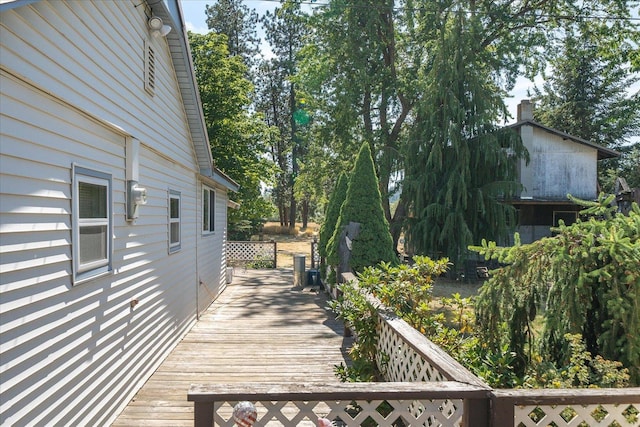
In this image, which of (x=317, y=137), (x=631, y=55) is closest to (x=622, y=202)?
(x=631, y=55)

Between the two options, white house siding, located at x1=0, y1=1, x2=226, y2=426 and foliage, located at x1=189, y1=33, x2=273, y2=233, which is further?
foliage, located at x1=189, y1=33, x2=273, y2=233

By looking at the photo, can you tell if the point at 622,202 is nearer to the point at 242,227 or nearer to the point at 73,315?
the point at 242,227

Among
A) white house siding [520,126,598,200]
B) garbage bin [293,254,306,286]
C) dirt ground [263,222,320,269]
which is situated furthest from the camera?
dirt ground [263,222,320,269]

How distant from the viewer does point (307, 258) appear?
21.9 metres

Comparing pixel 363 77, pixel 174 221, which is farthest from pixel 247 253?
pixel 174 221

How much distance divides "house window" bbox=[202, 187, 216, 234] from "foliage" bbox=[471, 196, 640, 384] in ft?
23.4

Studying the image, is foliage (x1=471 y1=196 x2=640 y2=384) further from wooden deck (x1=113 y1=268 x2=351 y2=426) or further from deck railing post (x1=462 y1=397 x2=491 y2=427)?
wooden deck (x1=113 y1=268 x2=351 y2=426)

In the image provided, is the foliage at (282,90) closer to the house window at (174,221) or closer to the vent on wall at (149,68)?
the house window at (174,221)

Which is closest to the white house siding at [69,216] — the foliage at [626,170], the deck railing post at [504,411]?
the deck railing post at [504,411]

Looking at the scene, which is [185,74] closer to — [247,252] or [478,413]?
[478,413]

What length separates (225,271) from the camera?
1298 cm

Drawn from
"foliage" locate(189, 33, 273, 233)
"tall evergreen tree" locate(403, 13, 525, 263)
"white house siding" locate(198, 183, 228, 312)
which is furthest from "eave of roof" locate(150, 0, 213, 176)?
"foliage" locate(189, 33, 273, 233)

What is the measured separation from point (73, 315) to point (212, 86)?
16.7 metres

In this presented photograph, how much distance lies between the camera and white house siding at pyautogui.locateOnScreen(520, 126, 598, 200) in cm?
1745
